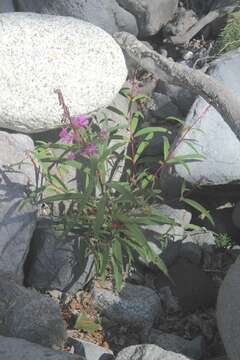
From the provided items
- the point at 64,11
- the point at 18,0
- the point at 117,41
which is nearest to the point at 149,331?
the point at 117,41

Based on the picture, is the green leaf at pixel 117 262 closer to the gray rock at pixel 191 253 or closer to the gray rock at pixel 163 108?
the gray rock at pixel 191 253

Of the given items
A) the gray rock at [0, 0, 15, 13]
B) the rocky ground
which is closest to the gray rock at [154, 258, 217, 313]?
the rocky ground

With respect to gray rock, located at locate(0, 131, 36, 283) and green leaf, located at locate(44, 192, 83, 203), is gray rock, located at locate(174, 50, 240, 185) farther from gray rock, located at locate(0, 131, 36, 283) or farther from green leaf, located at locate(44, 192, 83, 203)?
gray rock, located at locate(0, 131, 36, 283)

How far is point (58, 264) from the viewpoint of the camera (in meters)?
3.34

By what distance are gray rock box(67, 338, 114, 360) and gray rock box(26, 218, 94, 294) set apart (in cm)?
39

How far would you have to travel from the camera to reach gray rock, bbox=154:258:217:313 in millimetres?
3439

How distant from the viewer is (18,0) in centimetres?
480

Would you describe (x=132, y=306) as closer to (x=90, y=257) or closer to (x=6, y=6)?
(x=90, y=257)

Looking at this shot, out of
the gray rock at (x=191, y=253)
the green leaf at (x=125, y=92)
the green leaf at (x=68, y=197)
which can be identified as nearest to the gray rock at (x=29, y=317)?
the green leaf at (x=68, y=197)

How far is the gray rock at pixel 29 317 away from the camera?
2.80m

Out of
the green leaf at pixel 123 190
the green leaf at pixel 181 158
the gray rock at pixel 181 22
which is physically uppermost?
the gray rock at pixel 181 22

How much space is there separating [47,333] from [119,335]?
56cm

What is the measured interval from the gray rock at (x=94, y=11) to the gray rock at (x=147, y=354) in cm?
258

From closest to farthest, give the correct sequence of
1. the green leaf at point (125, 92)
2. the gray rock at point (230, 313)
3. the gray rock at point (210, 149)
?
the gray rock at point (230, 313) < the gray rock at point (210, 149) < the green leaf at point (125, 92)
